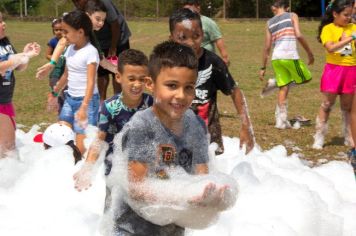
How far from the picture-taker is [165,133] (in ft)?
8.27

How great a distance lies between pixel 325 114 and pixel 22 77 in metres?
7.64

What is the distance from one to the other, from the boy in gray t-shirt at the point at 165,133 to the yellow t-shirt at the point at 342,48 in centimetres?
392

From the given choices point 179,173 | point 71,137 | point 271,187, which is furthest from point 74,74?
point 179,173

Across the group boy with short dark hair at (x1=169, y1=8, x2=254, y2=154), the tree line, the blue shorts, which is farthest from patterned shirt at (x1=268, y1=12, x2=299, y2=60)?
the tree line

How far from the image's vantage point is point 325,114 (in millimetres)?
6332

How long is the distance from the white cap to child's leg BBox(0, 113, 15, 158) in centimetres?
29

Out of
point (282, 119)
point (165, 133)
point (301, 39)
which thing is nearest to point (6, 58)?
point (165, 133)

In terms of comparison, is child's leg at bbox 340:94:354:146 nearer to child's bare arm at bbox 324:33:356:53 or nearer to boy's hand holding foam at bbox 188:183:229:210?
child's bare arm at bbox 324:33:356:53

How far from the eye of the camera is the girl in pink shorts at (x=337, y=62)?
6.14 meters

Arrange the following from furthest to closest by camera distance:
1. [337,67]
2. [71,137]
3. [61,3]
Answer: [61,3]
[337,67]
[71,137]

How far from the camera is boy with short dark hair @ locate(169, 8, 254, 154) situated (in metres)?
3.95

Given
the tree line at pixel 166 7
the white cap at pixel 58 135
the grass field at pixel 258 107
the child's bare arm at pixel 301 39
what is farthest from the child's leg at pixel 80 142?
the tree line at pixel 166 7

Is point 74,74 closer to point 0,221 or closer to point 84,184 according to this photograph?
point 0,221

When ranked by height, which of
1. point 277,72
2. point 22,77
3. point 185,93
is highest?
point 185,93
